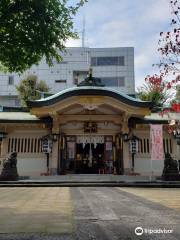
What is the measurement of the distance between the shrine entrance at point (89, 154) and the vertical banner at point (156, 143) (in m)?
4.62

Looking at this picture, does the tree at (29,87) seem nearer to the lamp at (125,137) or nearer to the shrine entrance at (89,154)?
the shrine entrance at (89,154)

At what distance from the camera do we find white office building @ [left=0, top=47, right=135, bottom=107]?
152 feet

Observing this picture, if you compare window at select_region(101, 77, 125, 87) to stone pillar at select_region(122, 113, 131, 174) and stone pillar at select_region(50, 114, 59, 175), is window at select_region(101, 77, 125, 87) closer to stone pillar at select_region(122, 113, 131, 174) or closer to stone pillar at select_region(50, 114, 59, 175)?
stone pillar at select_region(122, 113, 131, 174)

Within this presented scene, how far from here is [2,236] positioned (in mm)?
4301

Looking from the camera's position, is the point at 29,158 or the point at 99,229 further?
the point at 29,158

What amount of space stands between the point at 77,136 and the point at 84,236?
747 inches

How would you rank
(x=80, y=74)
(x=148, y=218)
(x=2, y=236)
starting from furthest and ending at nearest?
(x=80, y=74) → (x=148, y=218) → (x=2, y=236)

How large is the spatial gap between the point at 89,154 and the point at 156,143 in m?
6.31

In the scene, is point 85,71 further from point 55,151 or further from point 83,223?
point 83,223

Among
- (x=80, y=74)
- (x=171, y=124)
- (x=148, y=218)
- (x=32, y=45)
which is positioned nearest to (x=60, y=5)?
(x=32, y=45)

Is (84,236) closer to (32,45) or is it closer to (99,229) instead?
(99,229)

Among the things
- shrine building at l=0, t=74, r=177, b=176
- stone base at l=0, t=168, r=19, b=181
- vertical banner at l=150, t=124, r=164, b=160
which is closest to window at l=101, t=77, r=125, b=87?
shrine building at l=0, t=74, r=177, b=176

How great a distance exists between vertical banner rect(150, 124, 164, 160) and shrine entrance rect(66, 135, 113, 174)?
15.2ft

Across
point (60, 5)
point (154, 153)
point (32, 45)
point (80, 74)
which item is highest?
point (80, 74)
